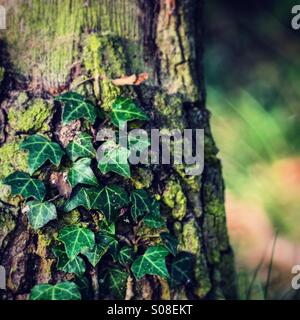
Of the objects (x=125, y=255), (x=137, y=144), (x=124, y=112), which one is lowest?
(x=125, y=255)

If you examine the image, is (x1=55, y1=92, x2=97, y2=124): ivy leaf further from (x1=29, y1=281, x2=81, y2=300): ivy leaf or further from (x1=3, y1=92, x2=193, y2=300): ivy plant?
(x1=29, y1=281, x2=81, y2=300): ivy leaf

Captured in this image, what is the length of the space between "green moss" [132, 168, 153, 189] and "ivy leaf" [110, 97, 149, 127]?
0.54 ft

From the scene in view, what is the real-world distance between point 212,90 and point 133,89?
72.4 inches

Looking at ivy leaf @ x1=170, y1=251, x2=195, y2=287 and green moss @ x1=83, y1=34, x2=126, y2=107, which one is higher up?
green moss @ x1=83, y1=34, x2=126, y2=107

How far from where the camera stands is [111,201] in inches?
54.5

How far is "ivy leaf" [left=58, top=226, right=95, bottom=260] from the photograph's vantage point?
1.33 metres

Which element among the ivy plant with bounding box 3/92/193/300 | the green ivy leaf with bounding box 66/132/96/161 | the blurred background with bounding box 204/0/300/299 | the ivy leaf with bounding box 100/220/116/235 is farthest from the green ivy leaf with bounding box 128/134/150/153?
the blurred background with bounding box 204/0/300/299

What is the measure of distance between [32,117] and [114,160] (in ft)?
0.99

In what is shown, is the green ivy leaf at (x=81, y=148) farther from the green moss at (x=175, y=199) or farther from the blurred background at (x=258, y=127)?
the blurred background at (x=258, y=127)

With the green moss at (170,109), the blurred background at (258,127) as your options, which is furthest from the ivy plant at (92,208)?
the blurred background at (258,127)

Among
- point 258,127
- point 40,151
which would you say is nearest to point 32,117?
point 40,151

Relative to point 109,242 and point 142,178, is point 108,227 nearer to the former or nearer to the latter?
point 109,242

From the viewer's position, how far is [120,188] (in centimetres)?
140

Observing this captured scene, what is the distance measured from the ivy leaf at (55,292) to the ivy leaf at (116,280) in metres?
0.12
